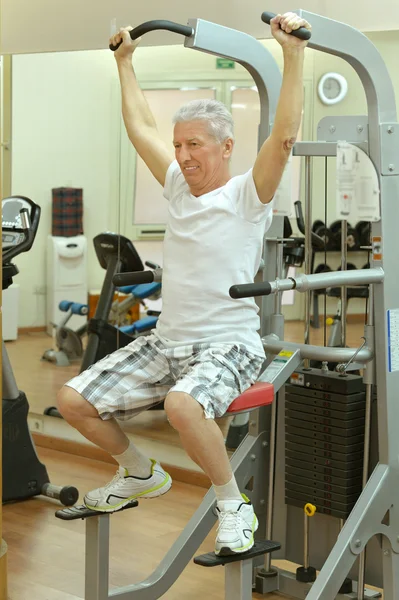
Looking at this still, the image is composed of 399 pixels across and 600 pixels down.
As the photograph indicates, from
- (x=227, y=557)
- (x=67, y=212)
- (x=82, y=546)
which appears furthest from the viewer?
(x=67, y=212)

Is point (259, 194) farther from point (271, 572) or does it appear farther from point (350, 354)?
point (271, 572)

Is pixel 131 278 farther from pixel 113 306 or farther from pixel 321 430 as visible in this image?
pixel 113 306

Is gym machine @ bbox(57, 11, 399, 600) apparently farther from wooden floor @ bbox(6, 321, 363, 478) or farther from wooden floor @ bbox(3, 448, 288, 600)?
wooden floor @ bbox(6, 321, 363, 478)

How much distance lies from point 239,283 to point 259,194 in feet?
0.89

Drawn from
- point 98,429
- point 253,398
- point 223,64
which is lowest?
point 98,429

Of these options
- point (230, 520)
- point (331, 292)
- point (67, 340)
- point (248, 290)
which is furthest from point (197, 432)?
point (67, 340)

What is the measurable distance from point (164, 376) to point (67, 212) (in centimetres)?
494

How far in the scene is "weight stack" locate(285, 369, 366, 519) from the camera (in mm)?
3211

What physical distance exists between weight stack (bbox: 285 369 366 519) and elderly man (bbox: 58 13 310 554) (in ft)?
1.42

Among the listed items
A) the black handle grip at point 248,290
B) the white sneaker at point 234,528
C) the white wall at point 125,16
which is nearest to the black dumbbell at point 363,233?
the white wall at point 125,16

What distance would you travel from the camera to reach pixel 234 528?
274 cm

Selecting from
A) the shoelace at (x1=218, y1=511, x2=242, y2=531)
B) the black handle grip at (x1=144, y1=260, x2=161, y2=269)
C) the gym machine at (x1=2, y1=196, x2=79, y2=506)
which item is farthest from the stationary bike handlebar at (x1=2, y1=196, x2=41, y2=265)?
the shoelace at (x1=218, y1=511, x2=242, y2=531)

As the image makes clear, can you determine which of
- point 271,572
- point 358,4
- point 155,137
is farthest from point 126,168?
point 271,572

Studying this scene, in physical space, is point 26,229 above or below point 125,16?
below
